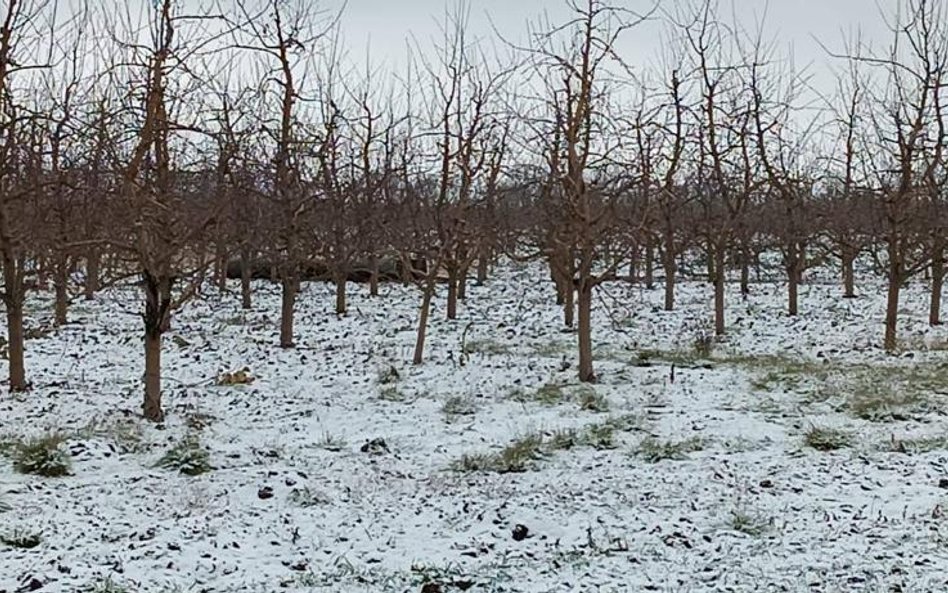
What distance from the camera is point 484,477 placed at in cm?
666

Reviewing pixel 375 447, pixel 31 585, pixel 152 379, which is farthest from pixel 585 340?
pixel 31 585

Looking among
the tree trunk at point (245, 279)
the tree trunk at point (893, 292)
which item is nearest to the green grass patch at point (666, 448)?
the tree trunk at point (893, 292)

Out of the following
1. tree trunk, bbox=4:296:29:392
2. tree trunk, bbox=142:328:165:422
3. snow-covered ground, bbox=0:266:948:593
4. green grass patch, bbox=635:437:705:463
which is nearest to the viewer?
snow-covered ground, bbox=0:266:948:593

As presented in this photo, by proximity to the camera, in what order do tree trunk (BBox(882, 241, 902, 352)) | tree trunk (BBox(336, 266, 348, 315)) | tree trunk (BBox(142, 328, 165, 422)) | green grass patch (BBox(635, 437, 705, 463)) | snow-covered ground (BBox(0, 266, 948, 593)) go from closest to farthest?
snow-covered ground (BBox(0, 266, 948, 593)) → green grass patch (BBox(635, 437, 705, 463)) → tree trunk (BBox(142, 328, 165, 422)) → tree trunk (BBox(882, 241, 902, 352)) → tree trunk (BBox(336, 266, 348, 315))

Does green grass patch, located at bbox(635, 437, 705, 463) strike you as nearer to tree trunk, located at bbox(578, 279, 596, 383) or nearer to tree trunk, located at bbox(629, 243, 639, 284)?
tree trunk, located at bbox(578, 279, 596, 383)

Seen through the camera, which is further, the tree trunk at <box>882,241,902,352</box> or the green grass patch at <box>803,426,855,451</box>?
the tree trunk at <box>882,241,902,352</box>

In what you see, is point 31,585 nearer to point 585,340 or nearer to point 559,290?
point 585,340

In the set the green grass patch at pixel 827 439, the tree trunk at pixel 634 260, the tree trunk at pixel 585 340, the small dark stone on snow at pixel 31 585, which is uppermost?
the tree trunk at pixel 634 260

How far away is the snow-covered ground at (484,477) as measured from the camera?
478 centimetres

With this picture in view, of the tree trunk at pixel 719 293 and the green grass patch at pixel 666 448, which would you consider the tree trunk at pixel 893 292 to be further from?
the green grass patch at pixel 666 448

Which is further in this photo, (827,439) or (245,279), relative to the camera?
(245,279)

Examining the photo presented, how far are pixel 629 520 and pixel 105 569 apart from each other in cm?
322

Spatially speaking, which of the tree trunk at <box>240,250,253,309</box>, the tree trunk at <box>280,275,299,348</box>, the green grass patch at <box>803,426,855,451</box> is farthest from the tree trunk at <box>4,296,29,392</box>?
the tree trunk at <box>240,250,253,309</box>

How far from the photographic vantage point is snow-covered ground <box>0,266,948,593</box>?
188 inches
